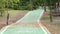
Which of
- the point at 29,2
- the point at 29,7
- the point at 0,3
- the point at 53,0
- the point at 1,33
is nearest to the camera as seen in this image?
the point at 1,33

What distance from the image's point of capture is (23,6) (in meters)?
78.2

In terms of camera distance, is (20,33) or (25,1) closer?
(20,33)

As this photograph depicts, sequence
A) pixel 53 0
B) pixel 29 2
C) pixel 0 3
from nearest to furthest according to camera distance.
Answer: pixel 0 3
pixel 53 0
pixel 29 2

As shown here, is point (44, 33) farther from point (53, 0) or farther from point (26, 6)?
point (26, 6)

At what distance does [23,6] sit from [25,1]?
2.44m

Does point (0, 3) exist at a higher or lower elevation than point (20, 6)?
higher

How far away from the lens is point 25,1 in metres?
79.8

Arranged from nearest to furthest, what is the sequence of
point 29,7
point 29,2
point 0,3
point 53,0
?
point 0,3 → point 53,0 → point 29,7 → point 29,2

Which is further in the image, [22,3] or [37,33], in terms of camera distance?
[22,3]

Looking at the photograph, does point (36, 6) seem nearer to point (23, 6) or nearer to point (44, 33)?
point (23, 6)

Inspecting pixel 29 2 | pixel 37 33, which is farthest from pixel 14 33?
pixel 29 2

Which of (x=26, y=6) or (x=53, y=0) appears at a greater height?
(x=53, y=0)

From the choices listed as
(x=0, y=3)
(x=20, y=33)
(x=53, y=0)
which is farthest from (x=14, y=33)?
(x=53, y=0)

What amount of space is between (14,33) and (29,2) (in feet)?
209
